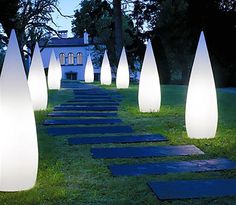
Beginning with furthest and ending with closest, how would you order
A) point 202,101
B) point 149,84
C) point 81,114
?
1. point 149,84
2. point 81,114
3. point 202,101

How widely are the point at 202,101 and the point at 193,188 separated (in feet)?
10.8

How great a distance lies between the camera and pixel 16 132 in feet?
14.7

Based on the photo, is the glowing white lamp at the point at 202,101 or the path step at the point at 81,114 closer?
the glowing white lamp at the point at 202,101

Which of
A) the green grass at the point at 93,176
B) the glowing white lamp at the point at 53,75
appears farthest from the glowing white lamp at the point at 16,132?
the glowing white lamp at the point at 53,75

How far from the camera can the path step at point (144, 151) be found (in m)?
6.17

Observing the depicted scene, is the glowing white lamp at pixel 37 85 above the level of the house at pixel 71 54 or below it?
below

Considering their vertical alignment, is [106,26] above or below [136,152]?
above

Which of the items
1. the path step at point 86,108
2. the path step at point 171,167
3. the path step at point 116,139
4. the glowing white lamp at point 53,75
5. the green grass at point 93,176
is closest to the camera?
the green grass at point 93,176

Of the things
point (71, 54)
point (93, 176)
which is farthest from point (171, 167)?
point (71, 54)

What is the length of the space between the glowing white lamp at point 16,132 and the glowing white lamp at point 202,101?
3.78m

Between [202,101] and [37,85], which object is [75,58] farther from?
[202,101]

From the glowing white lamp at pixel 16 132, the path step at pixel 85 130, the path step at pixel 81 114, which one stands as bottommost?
the path step at pixel 85 130

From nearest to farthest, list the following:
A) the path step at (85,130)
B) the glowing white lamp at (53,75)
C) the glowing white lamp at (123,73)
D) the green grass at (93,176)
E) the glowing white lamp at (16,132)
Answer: the green grass at (93,176) → the glowing white lamp at (16,132) → the path step at (85,130) → the glowing white lamp at (123,73) → the glowing white lamp at (53,75)

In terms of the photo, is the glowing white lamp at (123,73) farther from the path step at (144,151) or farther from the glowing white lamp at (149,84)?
the path step at (144,151)
